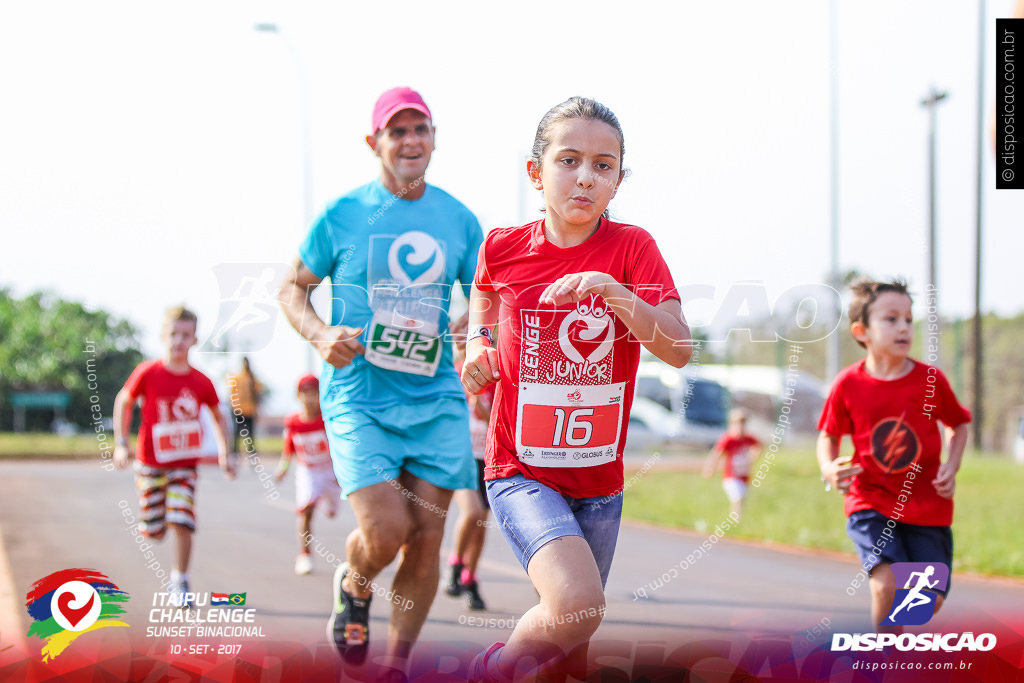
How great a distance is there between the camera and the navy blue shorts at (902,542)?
12.2 ft

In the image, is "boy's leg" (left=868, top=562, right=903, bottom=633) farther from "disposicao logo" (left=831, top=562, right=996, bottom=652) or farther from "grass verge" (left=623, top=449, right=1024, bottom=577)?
"grass verge" (left=623, top=449, right=1024, bottom=577)

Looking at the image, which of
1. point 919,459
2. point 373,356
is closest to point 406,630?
point 373,356

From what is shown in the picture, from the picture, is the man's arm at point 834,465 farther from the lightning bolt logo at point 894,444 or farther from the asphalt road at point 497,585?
the asphalt road at point 497,585

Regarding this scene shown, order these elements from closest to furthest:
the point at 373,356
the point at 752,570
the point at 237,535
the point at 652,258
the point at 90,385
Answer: the point at 652,258, the point at 373,356, the point at 90,385, the point at 752,570, the point at 237,535

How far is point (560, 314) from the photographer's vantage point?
273 cm

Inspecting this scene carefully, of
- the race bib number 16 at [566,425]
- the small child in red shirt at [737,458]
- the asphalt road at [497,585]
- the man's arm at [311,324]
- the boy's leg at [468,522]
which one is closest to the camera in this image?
the race bib number 16 at [566,425]

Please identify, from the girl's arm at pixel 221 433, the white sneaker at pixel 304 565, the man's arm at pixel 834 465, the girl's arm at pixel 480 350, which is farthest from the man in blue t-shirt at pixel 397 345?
the white sneaker at pixel 304 565

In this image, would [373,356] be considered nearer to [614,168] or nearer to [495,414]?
[495,414]

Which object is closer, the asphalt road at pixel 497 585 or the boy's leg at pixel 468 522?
the asphalt road at pixel 497 585

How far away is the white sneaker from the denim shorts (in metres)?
4.43

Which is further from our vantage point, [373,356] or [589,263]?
[373,356]

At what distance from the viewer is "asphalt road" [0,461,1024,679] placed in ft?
14.3

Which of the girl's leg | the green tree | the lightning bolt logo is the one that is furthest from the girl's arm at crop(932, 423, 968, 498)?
the green tree

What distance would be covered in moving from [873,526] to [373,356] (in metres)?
2.08
